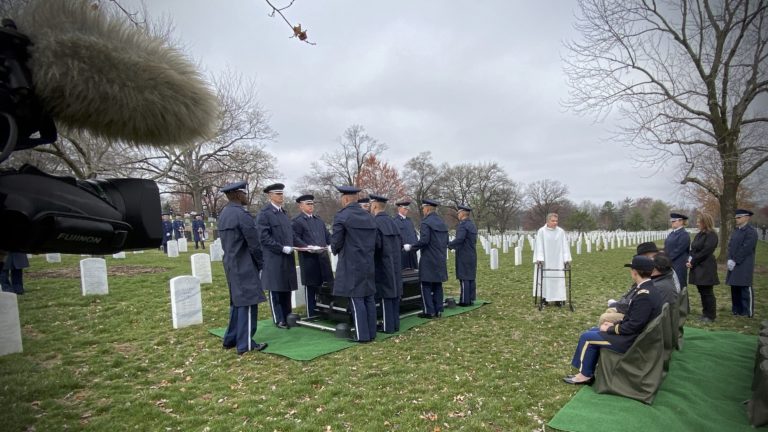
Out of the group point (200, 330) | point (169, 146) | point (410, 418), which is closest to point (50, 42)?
point (169, 146)

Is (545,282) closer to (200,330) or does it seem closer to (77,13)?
(200,330)

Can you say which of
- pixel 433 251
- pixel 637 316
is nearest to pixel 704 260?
pixel 637 316

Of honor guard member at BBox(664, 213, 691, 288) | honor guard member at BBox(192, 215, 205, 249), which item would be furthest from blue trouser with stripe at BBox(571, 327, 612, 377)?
honor guard member at BBox(192, 215, 205, 249)

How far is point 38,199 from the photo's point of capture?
3.54 feet

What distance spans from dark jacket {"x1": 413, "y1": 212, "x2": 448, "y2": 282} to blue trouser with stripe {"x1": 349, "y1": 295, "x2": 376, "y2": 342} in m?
1.70

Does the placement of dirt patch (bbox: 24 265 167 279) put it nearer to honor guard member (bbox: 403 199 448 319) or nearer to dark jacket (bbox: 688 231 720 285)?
honor guard member (bbox: 403 199 448 319)

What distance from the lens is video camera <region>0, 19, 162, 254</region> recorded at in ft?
3.43

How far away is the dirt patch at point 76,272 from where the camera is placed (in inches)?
491

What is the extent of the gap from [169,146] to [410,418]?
3.47m

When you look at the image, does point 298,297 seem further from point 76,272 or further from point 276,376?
point 76,272

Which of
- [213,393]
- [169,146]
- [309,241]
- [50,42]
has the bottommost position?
[213,393]

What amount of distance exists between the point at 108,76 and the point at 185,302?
707 cm

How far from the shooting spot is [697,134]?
52.9 ft

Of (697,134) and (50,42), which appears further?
(697,134)
